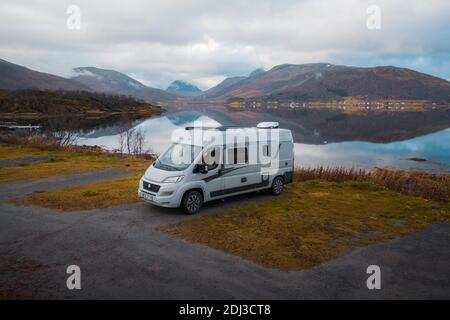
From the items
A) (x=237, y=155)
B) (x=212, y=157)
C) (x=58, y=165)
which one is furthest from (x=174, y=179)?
(x=58, y=165)

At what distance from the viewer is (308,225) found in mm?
11945

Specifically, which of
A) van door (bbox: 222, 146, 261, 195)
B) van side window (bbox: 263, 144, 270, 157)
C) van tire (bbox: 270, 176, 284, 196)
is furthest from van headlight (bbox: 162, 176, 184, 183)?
van tire (bbox: 270, 176, 284, 196)

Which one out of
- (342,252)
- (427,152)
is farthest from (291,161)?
(427,152)

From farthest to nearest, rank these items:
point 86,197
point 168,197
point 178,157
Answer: point 86,197
point 178,157
point 168,197

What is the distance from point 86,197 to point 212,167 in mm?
5571

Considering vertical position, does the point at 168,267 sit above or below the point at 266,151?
below

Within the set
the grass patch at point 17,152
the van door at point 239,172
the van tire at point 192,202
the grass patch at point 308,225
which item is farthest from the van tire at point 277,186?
the grass patch at point 17,152

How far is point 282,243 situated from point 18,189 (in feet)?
41.1

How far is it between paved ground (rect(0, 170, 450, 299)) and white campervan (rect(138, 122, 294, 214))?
4.44 feet

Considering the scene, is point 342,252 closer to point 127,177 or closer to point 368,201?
point 368,201

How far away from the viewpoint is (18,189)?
55.0 feet

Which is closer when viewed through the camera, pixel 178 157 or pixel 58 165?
pixel 178 157

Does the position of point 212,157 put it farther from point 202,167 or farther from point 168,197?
point 168,197

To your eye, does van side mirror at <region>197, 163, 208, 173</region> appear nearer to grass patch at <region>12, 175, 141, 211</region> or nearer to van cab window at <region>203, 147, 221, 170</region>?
van cab window at <region>203, 147, 221, 170</region>
